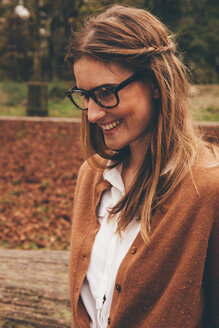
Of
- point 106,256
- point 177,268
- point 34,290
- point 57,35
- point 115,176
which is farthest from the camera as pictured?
point 57,35

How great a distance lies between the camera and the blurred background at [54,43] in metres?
12.6

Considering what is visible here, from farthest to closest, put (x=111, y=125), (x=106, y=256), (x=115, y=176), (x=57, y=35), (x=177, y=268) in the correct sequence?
(x=57, y=35) → (x=115, y=176) → (x=106, y=256) → (x=111, y=125) → (x=177, y=268)

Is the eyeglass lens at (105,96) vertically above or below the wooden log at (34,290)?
above

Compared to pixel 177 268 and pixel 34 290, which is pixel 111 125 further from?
pixel 34 290

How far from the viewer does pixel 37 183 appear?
6.70m

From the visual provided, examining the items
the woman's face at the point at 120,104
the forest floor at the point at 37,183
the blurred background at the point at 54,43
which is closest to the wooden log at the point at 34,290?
the woman's face at the point at 120,104

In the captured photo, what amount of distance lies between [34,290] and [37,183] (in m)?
4.16

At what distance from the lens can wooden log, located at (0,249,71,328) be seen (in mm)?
2467

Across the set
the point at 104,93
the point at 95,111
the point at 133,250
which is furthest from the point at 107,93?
the point at 133,250

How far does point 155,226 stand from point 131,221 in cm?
18

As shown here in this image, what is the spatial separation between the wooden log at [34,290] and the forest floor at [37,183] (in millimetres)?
1666

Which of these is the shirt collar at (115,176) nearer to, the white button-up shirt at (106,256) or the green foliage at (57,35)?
the white button-up shirt at (106,256)

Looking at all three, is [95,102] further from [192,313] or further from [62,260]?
[62,260]

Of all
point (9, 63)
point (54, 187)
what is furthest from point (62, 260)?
point (9, 63)
